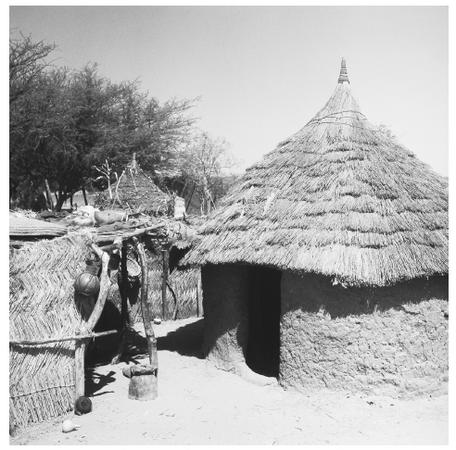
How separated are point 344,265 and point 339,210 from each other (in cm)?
96

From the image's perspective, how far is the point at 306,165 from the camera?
329 inches

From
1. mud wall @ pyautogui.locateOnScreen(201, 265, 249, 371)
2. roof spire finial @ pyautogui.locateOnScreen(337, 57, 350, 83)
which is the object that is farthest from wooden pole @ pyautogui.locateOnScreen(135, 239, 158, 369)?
roof spire finial @ pyautogui.locateOnScreen(337, 57, 350, 83)

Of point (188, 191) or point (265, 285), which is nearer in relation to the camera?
point (265, 285)

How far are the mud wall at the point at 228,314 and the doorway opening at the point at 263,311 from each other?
139 centimetres

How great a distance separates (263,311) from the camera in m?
10.4

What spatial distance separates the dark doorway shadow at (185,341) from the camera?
9.52 metres

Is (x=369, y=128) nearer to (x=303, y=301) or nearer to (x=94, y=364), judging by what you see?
(x=303, y=301)

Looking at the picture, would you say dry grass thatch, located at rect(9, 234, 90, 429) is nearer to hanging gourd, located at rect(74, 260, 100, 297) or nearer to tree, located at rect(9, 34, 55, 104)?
hanging gourd, located at rect(74, 260, 100, 297)

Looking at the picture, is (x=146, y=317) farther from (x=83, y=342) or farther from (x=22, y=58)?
(x=22, y=58)

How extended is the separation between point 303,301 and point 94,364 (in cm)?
409

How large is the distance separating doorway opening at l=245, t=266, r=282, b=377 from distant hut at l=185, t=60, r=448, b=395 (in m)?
1.23

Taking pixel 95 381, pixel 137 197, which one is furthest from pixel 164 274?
pixel 95 381

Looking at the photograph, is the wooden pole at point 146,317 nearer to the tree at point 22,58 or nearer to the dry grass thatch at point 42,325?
the dry grass thatch at point 42,325

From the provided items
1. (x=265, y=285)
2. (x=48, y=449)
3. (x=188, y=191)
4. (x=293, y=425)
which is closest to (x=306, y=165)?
(x=265, y=285)
